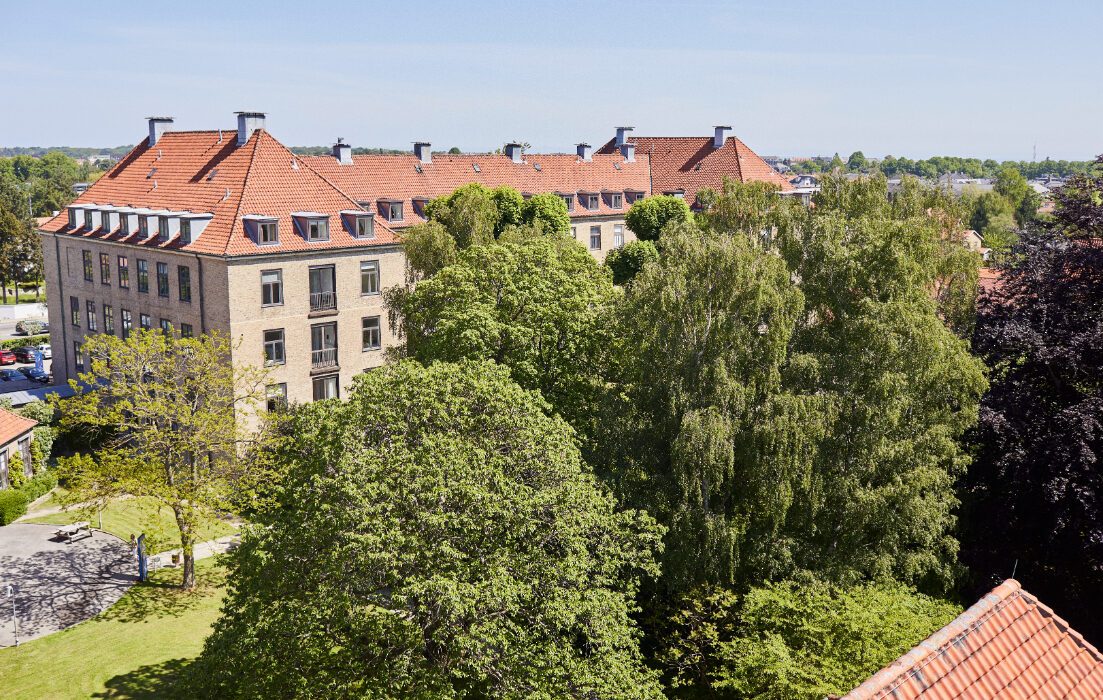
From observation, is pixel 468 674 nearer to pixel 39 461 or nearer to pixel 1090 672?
pixel 1090 672

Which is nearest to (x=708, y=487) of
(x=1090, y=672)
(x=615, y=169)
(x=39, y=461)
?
(x=1090, y=672)

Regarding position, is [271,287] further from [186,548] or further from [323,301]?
[186,548]

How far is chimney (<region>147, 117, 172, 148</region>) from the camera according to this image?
60.8m

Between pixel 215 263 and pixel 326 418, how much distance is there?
993 inches

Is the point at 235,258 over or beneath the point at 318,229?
beneath

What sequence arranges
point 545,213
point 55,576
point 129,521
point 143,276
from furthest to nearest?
point 545,213, point 143,276, point 129,521, point 55,576

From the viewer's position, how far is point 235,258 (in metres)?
46.2

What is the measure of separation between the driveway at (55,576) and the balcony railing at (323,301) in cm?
1590

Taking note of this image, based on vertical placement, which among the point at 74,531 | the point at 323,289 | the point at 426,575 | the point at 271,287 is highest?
the point at 271,287

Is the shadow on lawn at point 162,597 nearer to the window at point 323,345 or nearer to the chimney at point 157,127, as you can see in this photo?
the window at point 323,345

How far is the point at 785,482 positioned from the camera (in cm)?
2706

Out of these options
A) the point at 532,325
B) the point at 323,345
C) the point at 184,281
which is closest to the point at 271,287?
the point at 323,345

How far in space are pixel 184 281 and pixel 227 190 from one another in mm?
5600

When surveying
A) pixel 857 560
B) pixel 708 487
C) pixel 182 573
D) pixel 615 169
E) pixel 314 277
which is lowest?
pixel 182 573
